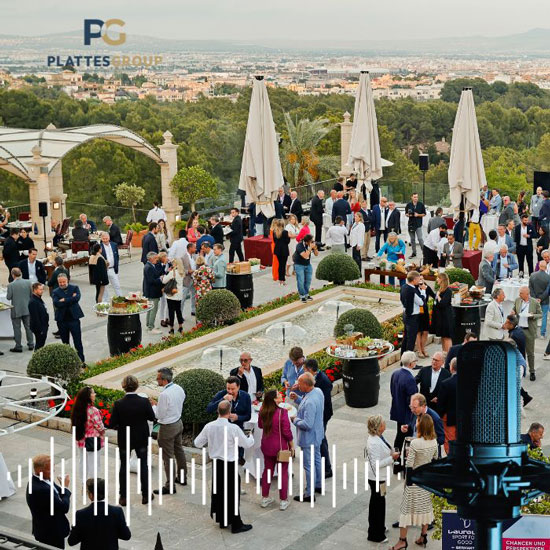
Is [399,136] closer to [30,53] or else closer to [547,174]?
[547,174]

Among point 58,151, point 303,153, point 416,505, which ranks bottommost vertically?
point 303,153

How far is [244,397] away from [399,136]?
217 ft

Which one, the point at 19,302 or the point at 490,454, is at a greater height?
the point at 490,454

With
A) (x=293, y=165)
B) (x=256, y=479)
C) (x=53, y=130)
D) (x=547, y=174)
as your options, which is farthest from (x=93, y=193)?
(x=256, y=479)

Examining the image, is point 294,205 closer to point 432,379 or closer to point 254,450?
point 432,379

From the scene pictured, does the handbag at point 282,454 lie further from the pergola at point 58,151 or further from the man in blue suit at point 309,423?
the pergola at point 58,151

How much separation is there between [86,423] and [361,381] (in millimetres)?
3571

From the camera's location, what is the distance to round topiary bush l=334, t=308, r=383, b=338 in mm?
12266

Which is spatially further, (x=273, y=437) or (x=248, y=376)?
(x=248, y=376)

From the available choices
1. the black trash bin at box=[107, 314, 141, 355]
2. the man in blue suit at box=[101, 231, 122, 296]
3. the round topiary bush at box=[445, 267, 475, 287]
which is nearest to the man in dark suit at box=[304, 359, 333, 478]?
the black trash bin at box=[107, 314, 141, 355]

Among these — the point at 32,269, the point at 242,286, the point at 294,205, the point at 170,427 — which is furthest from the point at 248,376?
the point at 294,205

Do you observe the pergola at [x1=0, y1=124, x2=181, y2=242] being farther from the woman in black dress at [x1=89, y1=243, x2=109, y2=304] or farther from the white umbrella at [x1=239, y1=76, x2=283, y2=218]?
the woman in black dress at [x1=89, y1=243, x2=109, y2=304]

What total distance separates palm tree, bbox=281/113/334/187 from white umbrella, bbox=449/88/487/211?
57.0 ft

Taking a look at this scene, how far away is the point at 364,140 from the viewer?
2050 centimetres
